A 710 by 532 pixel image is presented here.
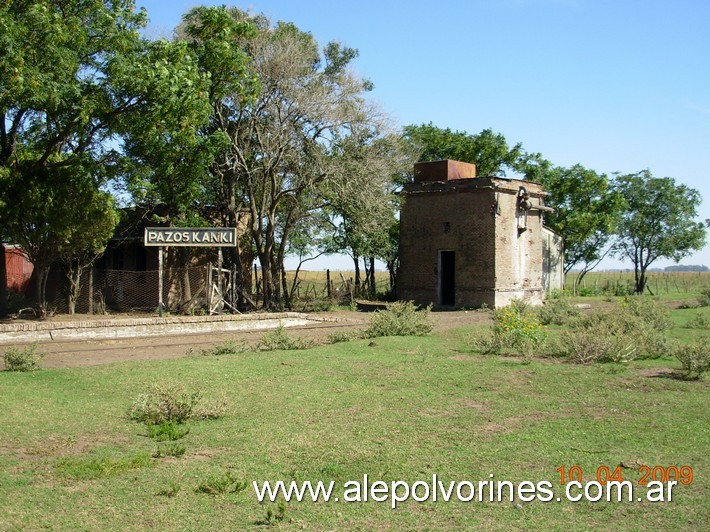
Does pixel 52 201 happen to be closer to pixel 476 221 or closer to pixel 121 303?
pixel 121 303

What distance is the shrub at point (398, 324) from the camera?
1866cm

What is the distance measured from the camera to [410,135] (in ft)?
136

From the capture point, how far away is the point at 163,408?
9.20m

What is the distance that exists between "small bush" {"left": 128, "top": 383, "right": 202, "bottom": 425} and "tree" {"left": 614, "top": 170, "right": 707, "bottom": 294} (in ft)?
154

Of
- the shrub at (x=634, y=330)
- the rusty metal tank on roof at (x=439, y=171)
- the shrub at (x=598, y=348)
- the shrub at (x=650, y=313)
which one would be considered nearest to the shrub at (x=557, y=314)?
the shrub at (x=650, y=313)

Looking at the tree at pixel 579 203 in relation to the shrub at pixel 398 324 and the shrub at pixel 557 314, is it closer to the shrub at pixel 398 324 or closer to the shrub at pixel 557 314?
the shrub at pixel 557 314

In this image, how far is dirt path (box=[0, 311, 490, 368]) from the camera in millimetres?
15334

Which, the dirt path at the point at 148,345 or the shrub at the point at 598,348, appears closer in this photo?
the shrub at the point at 598,348

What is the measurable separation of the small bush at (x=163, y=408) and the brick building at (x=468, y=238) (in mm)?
22466

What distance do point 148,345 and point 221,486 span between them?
39.9 feet

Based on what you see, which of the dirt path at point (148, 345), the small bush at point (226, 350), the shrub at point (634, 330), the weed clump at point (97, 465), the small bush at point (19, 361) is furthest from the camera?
the small bush at point (226, 350)

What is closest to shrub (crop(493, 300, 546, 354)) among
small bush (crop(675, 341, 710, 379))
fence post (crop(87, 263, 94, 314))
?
small bush (crop(675, 341, 710, 379))

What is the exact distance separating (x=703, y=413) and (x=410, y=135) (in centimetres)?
3328

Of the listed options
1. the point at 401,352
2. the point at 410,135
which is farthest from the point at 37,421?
the point at 410,135
